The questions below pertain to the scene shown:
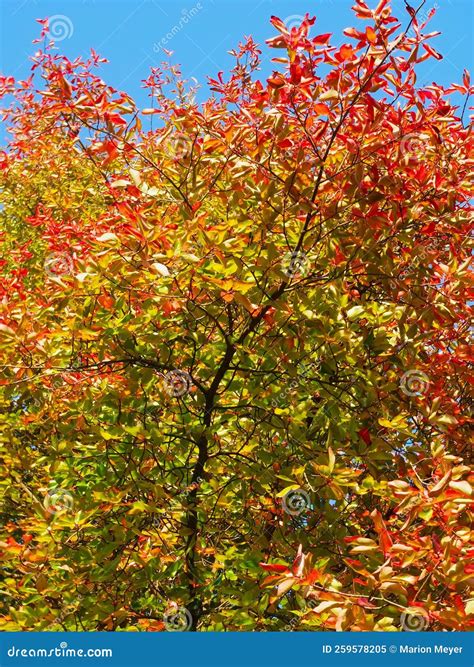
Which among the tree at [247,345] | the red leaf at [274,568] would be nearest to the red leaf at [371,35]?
the tree at [247,345]

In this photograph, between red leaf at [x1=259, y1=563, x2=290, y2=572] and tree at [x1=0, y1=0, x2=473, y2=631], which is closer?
red leaf at [x1=259, y1=563, x2=290, y2=572]

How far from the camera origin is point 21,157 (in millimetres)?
7598

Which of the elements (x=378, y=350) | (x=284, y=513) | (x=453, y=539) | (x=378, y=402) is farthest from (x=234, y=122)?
(x=453, y=539)

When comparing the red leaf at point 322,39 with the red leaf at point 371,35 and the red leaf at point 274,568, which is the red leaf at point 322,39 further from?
the red leaf at point 274,568

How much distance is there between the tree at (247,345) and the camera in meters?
3.03

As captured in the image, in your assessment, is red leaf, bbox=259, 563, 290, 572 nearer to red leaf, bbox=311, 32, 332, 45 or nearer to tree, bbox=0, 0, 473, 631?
tree, bbox=0, 0, 473, 631

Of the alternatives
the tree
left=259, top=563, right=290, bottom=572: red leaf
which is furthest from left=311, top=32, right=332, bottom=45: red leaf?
left=259, top=563, right=290, bottom=572: red leaf

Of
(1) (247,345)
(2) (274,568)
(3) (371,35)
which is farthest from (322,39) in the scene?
(2) (274,568)

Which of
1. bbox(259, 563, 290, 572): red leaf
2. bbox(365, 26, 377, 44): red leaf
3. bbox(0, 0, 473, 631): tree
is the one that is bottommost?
bbox(259, 563, 290, 572): red leaf

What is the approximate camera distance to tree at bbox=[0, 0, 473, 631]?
3.03m

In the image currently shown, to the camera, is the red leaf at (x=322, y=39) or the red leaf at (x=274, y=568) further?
the red leaf at (x=322, y=39)

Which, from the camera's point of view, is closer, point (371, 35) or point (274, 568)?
point (274, 568)

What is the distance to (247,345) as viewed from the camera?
3262 millimetres

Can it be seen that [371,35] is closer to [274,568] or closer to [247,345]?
[247,345]
